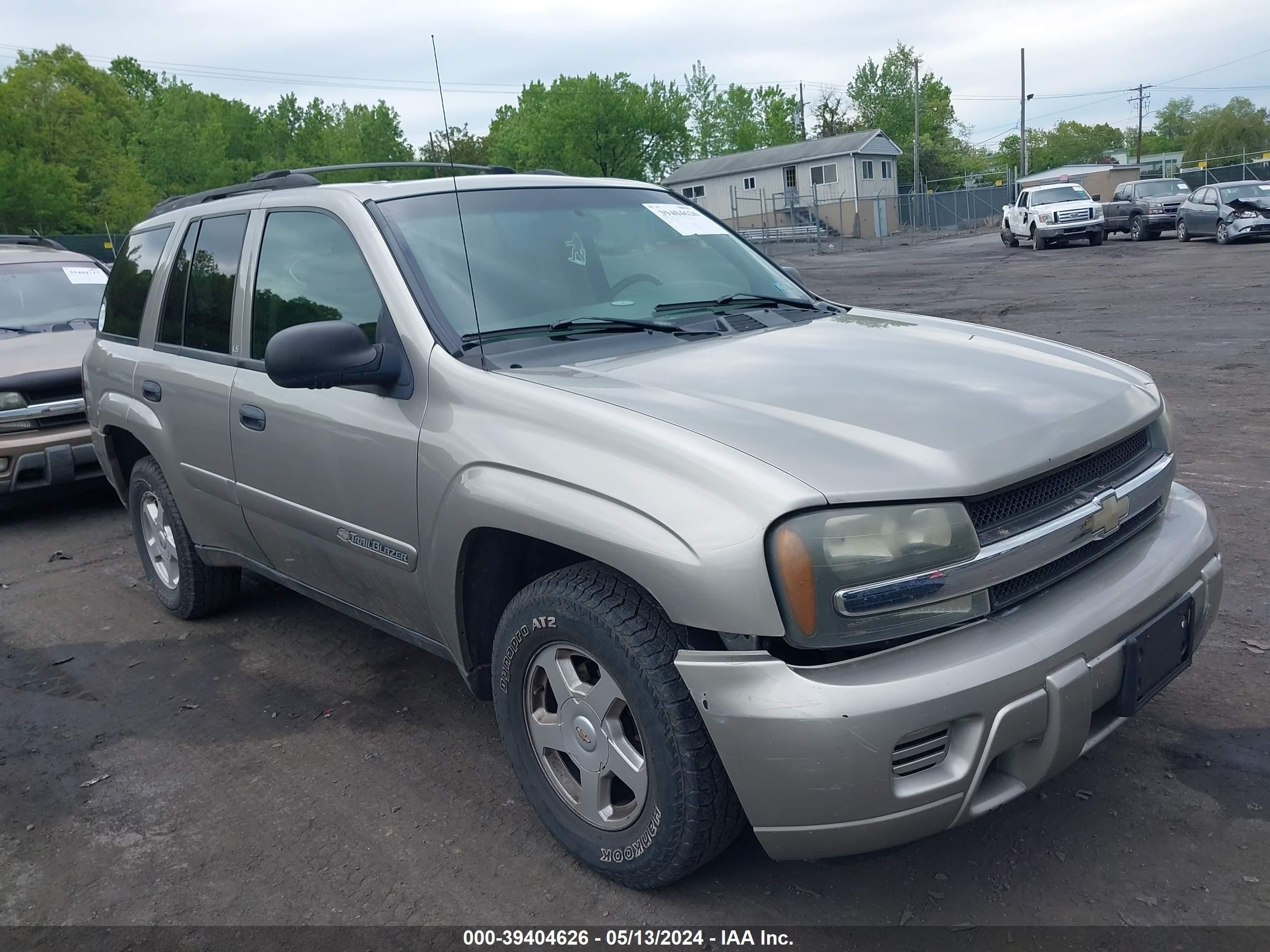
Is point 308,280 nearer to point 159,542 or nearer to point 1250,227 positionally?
point 159,542

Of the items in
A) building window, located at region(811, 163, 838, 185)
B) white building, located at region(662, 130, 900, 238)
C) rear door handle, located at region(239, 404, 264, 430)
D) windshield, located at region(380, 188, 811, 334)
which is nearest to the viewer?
windshield, located at region(380, 188, 811, 334)

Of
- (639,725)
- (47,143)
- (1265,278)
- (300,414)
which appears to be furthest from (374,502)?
(47,143)

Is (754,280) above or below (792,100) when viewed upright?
below

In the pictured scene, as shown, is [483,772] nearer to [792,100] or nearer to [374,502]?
[374,502]

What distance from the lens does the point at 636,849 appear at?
2637 millimetres

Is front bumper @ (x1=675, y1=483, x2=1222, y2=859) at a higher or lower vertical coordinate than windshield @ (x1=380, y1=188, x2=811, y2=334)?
lower

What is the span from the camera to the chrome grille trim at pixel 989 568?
2254mm

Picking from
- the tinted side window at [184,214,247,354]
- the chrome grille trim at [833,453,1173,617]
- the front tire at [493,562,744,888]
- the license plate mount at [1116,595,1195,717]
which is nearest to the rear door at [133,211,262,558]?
the tinted side window at [184,214,247,354]

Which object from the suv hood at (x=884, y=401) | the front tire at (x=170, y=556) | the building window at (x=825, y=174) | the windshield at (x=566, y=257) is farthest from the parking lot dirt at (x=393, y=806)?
the building window at (x=825, y=174)

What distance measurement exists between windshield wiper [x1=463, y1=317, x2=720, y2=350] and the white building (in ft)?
173

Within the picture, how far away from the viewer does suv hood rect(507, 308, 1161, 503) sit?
2.36 meters

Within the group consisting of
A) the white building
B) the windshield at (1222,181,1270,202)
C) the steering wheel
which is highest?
the white building

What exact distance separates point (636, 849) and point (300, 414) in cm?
180

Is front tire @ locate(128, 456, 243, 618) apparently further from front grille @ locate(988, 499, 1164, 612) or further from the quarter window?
front grille @ locate(988, 499, 1164, 612)
